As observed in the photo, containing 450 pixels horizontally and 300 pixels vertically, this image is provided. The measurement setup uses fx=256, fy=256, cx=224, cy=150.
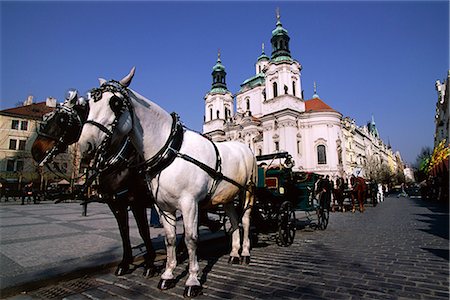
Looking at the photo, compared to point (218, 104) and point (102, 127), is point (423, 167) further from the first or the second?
point (102, 127)

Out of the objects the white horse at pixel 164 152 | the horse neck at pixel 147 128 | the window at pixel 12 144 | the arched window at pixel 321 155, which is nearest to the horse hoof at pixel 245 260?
the white horse at pixel 164 152

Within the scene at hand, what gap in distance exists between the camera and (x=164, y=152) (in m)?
3.18

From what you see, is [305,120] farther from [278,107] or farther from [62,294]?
[62,294]

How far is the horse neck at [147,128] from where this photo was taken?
10.3 feet

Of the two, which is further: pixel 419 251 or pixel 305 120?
pixel 305 120

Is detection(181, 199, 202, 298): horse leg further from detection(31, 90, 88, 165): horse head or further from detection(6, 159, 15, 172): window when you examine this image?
detection(6, 159, 15, 172): window

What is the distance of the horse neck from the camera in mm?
3133

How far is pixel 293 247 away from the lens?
5816 mm

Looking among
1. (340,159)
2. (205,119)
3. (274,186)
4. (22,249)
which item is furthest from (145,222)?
(205,119)

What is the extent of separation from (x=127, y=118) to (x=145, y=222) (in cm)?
204

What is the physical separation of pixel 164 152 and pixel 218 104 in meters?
57.6

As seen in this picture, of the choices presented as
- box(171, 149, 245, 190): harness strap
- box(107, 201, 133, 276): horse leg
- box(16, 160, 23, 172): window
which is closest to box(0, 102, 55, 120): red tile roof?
box(16, 160, 23, 172): window

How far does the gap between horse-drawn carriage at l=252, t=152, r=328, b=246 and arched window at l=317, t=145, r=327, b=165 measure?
39780 millimetres

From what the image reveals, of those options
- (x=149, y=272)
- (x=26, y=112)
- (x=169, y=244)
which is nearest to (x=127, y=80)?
(x=169, y=244)
